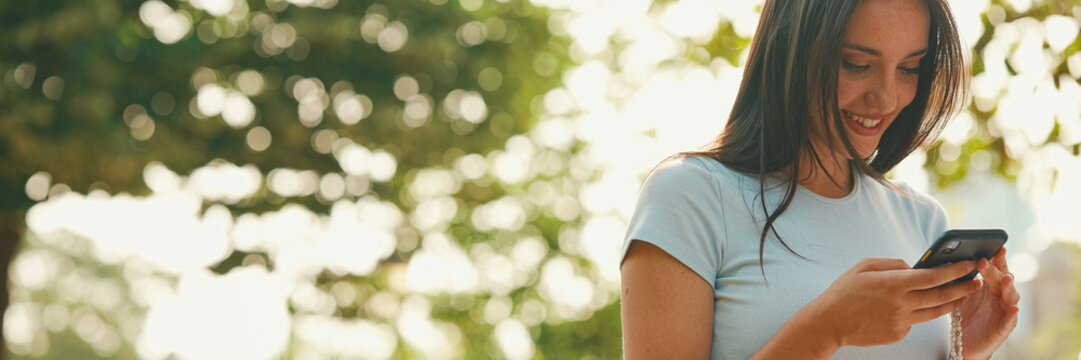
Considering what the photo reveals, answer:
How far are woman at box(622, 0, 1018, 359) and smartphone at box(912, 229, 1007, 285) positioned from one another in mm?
31

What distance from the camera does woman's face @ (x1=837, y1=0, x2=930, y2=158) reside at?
209cm

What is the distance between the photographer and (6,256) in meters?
12.1

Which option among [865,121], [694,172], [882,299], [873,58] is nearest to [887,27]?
[873,58]

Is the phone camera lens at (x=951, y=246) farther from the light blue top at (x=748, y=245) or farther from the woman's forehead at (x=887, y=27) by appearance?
the woman's forehead at (x=887, y=27)

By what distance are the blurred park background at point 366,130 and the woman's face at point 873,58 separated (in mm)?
297

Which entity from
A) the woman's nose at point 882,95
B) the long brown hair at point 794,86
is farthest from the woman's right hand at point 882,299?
the woman's nose at point 882,95

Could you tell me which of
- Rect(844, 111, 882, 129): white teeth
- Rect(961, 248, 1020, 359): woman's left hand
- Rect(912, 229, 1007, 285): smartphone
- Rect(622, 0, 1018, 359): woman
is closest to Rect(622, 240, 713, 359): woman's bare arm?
Rect(622, 0, 1018, 359): woman

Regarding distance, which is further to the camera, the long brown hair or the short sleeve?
the long brown hair

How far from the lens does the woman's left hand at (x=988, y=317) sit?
2.15m

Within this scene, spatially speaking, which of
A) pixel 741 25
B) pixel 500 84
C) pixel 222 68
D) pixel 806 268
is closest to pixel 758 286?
pixel 806 268

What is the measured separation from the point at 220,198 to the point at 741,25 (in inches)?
277

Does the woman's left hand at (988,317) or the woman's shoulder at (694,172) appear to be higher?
the woman's shoulder at (694,172)

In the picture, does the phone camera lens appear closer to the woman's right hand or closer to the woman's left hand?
the woman's right hand

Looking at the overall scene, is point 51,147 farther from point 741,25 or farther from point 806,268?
point 806,268
